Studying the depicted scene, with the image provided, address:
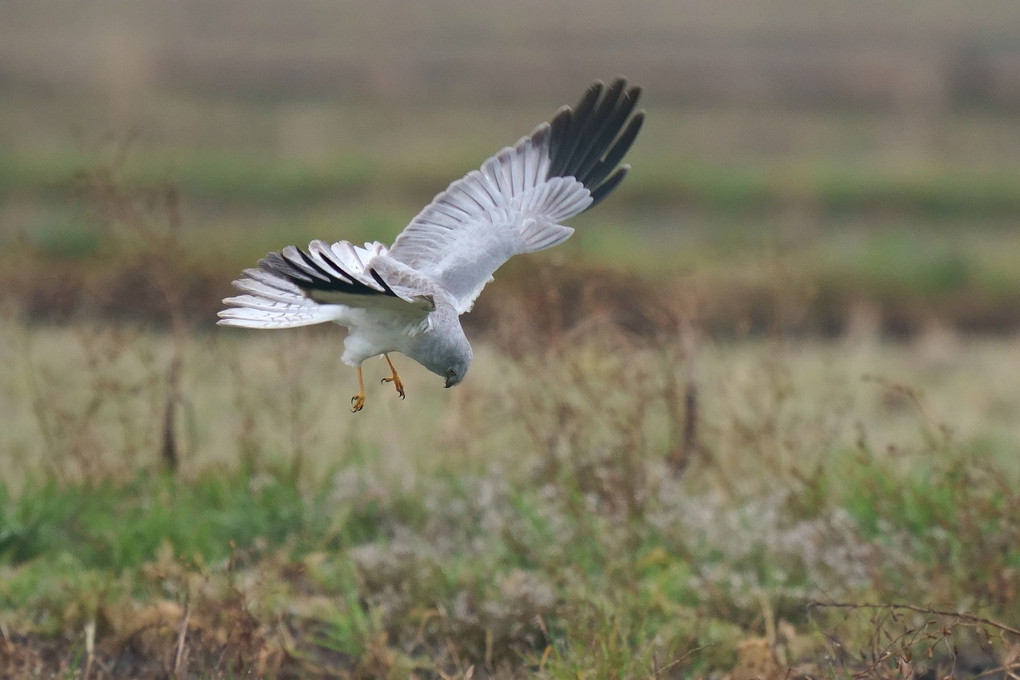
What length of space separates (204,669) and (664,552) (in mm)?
1866

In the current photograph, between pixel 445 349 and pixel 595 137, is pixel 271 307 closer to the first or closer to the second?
pixel 445 349

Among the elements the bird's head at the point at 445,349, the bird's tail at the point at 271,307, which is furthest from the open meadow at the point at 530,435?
the bird's head at the point at 445,349

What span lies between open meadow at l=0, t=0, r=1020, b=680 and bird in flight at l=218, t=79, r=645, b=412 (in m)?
0.62

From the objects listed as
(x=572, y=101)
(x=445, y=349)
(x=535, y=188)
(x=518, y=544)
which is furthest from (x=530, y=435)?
(x=572, y=101)

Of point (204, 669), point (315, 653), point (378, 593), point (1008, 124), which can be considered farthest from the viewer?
point (1008, 124)

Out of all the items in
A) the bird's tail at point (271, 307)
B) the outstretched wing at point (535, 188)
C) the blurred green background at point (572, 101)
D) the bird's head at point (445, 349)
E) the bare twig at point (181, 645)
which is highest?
the blurred green background at point (572, 101)

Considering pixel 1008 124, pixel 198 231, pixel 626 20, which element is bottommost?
pixel 198 231

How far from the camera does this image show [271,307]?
3570 mm

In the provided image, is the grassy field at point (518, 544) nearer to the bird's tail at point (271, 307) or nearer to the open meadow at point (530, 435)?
the open meadow at point (530, 435)

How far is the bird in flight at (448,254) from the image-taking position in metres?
3.44

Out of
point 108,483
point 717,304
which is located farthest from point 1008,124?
point 108,483

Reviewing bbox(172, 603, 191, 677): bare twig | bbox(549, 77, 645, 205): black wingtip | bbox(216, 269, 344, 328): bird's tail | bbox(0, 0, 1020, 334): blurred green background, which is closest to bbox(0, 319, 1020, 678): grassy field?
bbox(172, 603, 191, 677): bare twig

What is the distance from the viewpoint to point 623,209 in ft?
52.4

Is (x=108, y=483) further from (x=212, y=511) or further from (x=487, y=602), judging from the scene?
(x=487, y=602)
